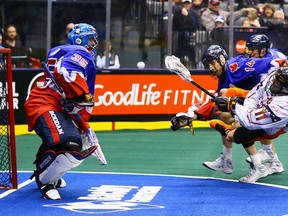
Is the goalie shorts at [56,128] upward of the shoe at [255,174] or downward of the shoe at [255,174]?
upward

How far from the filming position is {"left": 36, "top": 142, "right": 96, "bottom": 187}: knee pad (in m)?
7.12

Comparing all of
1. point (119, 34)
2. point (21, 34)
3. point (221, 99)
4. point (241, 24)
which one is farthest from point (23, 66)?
point (221, 99)

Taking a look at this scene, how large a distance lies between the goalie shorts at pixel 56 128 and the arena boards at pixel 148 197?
0.48m

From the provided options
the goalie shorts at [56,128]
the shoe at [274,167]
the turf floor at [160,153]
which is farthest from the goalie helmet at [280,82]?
the goalie shorts at [56,128]

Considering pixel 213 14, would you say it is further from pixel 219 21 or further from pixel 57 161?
pixel 57 161

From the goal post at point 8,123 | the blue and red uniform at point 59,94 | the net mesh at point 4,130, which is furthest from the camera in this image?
the net mesh at point 4,130

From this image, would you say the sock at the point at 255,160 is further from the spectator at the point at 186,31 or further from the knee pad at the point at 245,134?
the spectator at the point at 186,31

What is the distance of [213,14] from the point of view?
13461 millimetres

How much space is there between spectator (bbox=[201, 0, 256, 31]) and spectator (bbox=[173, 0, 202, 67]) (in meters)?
0.11

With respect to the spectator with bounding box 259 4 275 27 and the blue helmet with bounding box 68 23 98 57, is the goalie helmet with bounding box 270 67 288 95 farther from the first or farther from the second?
the spectator with bounding box 259 4 275 27

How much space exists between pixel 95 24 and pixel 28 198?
241 inches

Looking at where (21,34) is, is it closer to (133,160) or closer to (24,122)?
(24,122)

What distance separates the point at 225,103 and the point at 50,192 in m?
1.73

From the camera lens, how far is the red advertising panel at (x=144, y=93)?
12625mm
